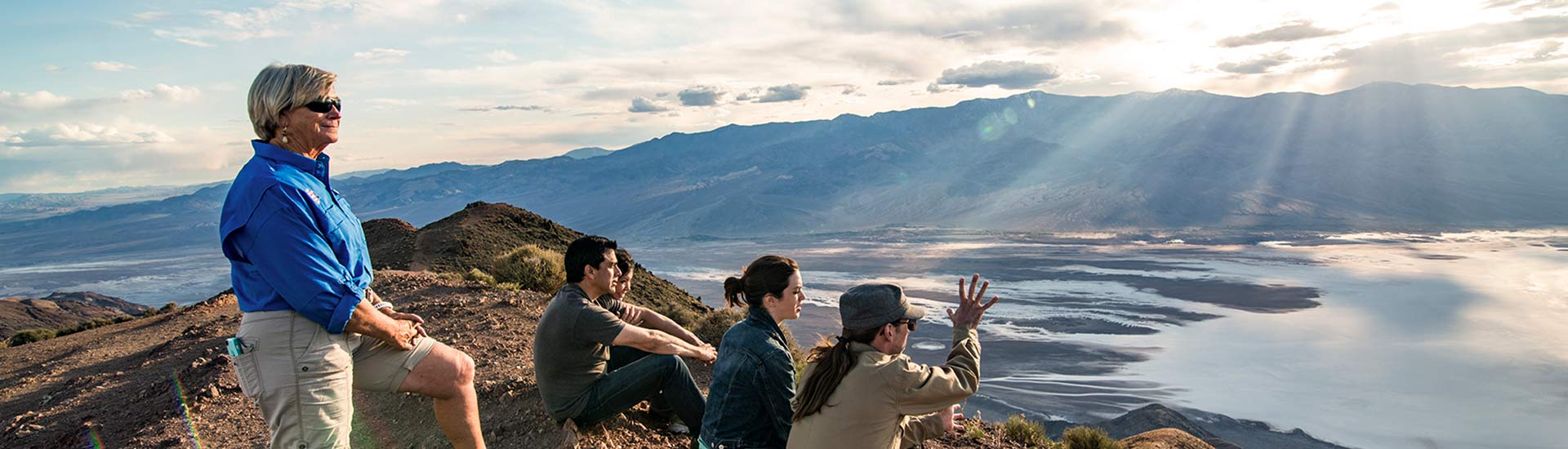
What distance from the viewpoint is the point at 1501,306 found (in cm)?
4897

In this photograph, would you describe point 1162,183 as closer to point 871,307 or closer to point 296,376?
point 871,307

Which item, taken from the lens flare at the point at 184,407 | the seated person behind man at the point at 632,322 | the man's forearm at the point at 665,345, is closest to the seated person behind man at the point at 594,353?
the man's forearm at the point at 665,345

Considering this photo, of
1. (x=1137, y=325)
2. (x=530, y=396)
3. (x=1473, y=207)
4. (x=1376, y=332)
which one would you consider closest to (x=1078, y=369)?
(x=1137, y=325)

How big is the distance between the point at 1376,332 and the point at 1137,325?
39.6ft

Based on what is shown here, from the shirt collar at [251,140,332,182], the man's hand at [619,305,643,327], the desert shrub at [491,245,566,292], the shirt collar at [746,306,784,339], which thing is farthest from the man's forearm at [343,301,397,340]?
the desert shrub at [491,245,566,292]

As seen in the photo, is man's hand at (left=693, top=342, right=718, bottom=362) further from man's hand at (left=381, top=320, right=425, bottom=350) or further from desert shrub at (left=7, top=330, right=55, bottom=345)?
desert shrub at (left=7, top=330, right=55, bottom=345)

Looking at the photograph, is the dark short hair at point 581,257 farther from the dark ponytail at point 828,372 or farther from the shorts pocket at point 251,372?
the shorts pocket at point 251,372

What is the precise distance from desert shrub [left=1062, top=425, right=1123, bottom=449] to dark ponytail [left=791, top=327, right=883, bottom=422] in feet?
16.2

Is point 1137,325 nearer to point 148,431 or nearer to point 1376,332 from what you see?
point 1376,332

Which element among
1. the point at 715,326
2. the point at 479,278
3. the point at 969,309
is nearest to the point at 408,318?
the point at 969,309

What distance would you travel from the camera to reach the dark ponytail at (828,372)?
2652 millimetres

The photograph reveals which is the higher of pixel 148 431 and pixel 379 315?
pixel 379 315

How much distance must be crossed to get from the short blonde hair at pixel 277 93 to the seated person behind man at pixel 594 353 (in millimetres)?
1595

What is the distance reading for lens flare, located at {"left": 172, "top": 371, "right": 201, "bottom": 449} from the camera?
4762 millimetres
